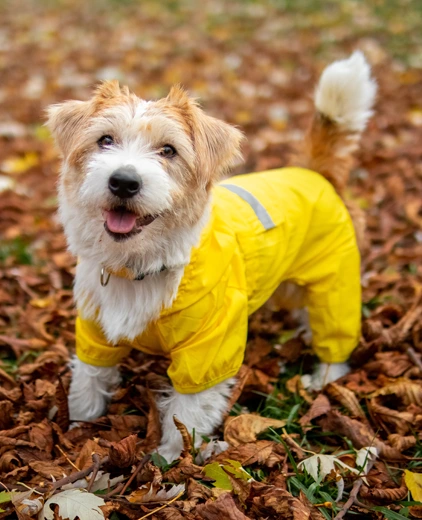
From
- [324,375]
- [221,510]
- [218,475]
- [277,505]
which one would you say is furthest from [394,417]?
[221,510]

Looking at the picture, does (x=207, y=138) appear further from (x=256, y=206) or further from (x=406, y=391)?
(x=406, y=391)

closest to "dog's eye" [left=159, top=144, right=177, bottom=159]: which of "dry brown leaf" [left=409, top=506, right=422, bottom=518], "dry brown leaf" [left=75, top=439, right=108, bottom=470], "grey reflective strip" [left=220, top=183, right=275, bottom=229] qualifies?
"grey reflective strip" [left=220, top=183, right=275, bottom=229]

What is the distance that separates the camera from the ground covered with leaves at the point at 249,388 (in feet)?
8.31

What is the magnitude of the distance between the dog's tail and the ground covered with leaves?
1.09m

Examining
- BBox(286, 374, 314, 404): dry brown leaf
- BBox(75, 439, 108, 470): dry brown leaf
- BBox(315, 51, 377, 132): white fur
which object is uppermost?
BBox(315, 51, 377, 132): white fur

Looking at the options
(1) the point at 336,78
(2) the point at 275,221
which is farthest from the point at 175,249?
(1) the point at 336,78

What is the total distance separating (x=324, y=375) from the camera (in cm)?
354

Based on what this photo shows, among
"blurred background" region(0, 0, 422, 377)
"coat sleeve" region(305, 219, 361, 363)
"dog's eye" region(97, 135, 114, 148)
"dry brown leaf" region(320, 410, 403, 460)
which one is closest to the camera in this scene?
"dog's eye" region(97, 135, 114, 148)

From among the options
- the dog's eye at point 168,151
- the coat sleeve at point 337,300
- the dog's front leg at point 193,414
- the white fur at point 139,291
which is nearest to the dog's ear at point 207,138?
the dog's eye at point 168,151

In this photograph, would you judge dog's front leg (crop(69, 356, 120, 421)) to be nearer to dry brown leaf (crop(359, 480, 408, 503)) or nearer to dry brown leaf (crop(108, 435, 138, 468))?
dry brown leaf (crop(108, 435, 138, 468))

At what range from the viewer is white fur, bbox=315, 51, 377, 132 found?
3393 mm

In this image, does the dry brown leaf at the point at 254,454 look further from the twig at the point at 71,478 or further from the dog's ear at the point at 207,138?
the dog's ear at the point at 207,138

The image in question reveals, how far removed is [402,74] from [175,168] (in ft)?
22.3

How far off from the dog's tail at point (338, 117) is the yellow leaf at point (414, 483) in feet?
5.78
